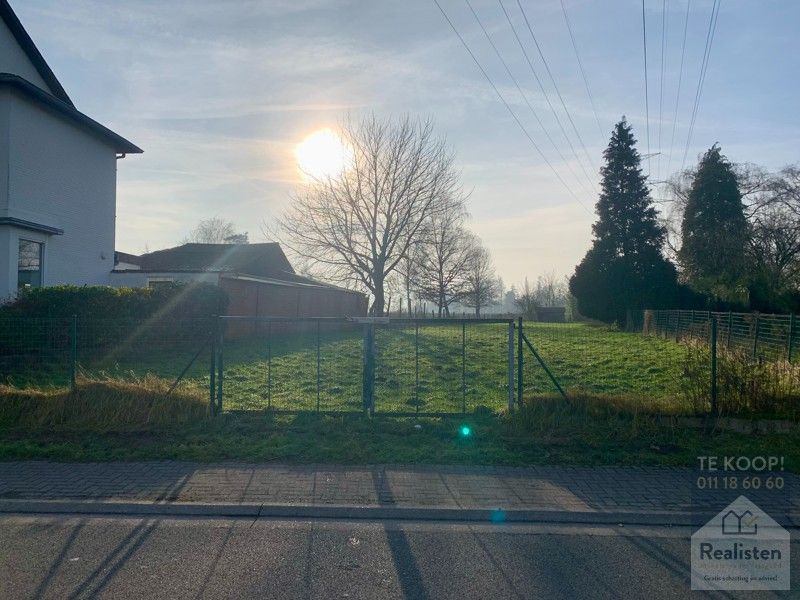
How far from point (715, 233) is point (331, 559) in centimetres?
3653

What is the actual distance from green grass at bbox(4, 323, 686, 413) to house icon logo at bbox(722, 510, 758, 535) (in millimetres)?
2881

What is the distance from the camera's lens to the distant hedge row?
1606 centimetres

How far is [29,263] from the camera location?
20.0m

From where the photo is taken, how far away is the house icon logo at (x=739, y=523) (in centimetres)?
581

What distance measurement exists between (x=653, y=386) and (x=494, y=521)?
713cm

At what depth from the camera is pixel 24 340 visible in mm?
Result: 11695

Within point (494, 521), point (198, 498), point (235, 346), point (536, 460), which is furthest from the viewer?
point (235, 346)

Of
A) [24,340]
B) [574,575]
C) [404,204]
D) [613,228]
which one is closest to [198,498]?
[574,575]

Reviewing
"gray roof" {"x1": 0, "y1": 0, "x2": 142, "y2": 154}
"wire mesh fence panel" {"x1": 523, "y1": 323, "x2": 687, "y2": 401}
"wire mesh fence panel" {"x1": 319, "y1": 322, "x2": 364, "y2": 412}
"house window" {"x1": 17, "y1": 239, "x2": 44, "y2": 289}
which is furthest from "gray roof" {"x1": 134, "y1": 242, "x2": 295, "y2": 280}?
"wire mesh fence panel" {"x1": 523, "y1": 323, "x2": 687, "y2": 401}

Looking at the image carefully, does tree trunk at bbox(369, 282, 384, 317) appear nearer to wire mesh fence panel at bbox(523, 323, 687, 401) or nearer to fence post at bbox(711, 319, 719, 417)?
wire mesh fence panel at bbox(523, 323, 687, 401)

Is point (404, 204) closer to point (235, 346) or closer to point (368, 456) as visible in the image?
point (235, 346)

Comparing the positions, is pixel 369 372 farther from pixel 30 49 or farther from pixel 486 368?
pixel 30 49

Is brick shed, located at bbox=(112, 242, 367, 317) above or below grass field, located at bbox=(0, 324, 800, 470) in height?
above

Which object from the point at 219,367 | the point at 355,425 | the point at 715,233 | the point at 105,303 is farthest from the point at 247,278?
the point at 715,233
